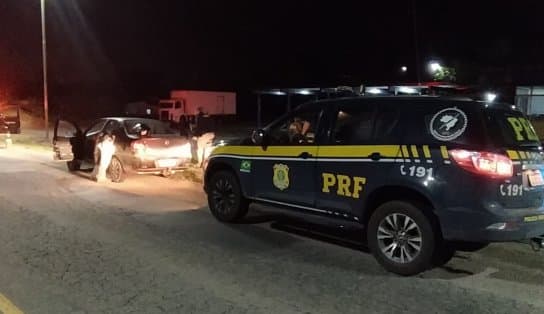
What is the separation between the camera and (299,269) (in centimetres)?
636

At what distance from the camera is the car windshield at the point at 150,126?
42.8 ft

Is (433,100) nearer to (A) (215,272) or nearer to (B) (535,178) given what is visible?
(B) (535,178)

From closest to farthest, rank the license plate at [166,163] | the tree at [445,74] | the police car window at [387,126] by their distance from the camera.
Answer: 1. the police car window at [387,126]
2. the license plate at [166,163]
3. the tree at [445,74]

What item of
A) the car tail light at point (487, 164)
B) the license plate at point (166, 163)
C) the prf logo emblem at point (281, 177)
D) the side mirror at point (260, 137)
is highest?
the side mirror at point (260, 137)

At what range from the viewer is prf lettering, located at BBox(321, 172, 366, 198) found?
6.62 m

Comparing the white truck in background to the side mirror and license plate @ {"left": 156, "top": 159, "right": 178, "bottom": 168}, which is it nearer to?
license plate @ {"left": 156, "top": 159, "right": 178, "bottom": 168}

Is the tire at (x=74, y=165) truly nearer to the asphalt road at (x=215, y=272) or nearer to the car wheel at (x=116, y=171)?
the car wheel at (x=116, y=171)

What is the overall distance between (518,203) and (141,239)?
14.5ft

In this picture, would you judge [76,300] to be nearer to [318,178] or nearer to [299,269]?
[299,269]

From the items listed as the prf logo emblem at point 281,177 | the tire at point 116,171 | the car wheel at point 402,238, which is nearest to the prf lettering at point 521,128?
the car wheel at point 402,238

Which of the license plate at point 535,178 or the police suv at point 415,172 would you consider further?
the license plate at point 535,178

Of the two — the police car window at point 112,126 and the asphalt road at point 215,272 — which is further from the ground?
the police car window at point 112,126

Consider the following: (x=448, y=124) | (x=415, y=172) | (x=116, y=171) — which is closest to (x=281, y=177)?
(x=415, y=172)

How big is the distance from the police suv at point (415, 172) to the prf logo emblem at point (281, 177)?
2 cm
